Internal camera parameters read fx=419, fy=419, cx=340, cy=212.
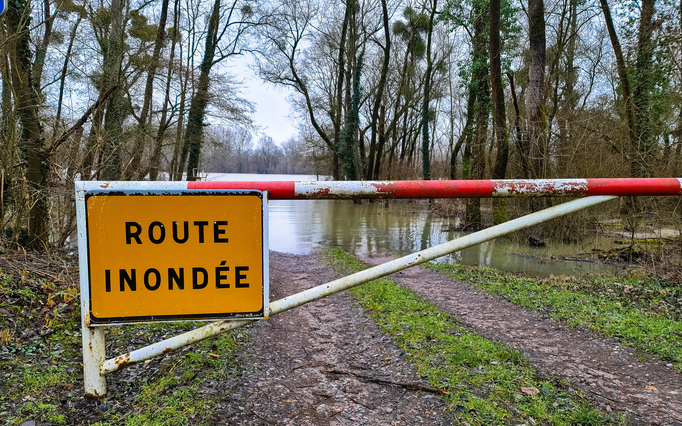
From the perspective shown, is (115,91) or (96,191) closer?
(96,191)

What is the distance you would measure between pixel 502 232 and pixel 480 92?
1513 cm

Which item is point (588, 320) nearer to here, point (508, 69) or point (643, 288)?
point (643, 288)

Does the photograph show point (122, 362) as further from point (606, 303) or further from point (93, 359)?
point (606, 303)

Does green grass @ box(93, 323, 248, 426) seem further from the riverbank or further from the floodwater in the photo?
the floodwater

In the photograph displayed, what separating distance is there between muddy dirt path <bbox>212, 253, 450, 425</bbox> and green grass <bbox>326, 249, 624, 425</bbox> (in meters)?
0.13

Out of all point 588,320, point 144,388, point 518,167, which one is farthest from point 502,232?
point 518,167

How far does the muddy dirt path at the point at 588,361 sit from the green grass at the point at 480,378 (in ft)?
0.65

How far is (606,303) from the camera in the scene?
5.13 meters

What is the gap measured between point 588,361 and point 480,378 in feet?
3.54

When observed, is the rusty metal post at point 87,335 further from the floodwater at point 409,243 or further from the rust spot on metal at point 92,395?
the floodwater at point 409,243

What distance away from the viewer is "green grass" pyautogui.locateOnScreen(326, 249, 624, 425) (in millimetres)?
2176

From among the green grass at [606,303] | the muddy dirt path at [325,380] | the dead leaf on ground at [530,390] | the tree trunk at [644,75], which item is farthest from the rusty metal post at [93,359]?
the tree trunk at [644,75]

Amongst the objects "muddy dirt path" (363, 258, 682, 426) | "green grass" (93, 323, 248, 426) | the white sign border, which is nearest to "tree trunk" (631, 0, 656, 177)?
"muddy dirt path" (363, 258, 682, 426)

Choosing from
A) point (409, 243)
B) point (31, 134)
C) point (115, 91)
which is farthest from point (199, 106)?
Result: point (31, 134)
